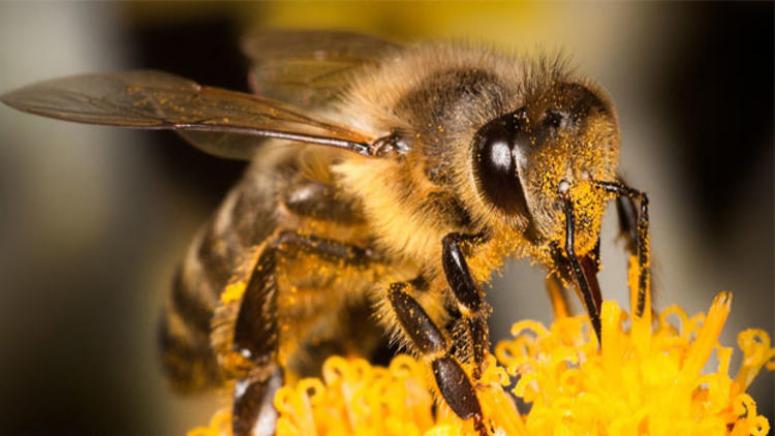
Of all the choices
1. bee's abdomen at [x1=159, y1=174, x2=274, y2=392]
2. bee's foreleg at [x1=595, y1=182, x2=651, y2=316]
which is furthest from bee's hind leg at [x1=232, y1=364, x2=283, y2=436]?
bee's foreleg at [x1=595, y1=182, x2=651, y2=316]

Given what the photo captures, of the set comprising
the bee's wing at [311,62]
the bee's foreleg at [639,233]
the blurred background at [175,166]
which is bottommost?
the blurred background at [175,166]

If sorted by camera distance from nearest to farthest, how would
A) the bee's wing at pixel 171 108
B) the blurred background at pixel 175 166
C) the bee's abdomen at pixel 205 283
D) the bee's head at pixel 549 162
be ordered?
the bee's head at pixel 549 162, the bee's wing at pixel 171 108, the bee's abdomen at pixel 205 283, the blurred background at pixel 175 166

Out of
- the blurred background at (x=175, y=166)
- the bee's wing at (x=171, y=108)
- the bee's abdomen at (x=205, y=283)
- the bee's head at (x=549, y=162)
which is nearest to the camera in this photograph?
the bee's head at (x=549, y=162)

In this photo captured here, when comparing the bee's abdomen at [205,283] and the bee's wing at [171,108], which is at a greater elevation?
the bee's wing at [171,108]

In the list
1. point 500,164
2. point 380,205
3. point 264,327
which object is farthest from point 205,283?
point 500,164

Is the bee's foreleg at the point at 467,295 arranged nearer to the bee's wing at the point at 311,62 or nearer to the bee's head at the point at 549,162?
the bee's head at the point at 549,162

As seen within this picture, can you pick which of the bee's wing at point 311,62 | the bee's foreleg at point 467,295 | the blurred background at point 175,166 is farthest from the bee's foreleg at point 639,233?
the blurred background at point 175,166

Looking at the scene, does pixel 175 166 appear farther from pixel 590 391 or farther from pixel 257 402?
pixel 590 391

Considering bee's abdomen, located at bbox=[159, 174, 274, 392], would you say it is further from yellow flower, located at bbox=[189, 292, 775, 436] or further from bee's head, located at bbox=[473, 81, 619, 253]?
bee's head, located at bbox=[473, 81, 619, 253]
